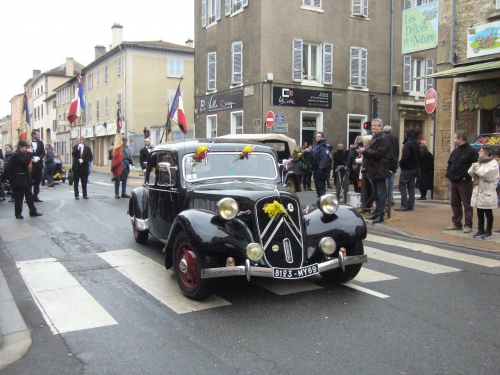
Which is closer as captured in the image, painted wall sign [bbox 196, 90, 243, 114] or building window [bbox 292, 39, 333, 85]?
building window [bbox 292, 39, 333, 85]

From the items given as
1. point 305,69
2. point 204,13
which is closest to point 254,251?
point 305,69

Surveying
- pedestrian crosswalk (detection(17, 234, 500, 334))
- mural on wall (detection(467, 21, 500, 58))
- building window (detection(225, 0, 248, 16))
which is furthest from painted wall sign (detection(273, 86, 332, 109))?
pedestrian crosswalk (detection(17, 234, 500, 334))

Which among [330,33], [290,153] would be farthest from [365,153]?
[330,33]

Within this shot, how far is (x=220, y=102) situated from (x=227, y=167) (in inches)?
734

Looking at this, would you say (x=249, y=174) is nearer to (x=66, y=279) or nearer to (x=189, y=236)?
(x=189, y=236)

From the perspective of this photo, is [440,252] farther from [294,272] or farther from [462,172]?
[294,272]

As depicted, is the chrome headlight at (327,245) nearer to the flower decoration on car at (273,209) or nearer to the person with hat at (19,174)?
the flower decoration on car at (273,209)

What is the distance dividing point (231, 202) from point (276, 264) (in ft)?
2.60

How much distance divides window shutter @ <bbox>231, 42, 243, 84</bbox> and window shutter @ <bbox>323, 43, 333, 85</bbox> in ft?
13.1

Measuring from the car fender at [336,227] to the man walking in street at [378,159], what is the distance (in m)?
3.93

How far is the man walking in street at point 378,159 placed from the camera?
9312 millimetres

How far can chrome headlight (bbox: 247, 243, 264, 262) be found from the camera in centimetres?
477

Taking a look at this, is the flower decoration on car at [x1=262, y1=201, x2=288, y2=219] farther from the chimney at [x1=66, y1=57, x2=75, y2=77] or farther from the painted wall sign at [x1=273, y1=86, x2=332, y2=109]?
the chimney at [x1=66, y1=57, x2=75, y2=77]

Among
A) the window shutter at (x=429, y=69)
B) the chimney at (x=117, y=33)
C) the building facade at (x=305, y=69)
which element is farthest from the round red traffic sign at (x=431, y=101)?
the chimney at (x=117, y=33)
